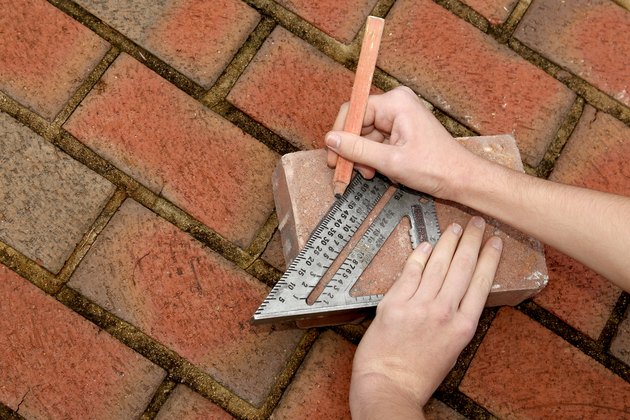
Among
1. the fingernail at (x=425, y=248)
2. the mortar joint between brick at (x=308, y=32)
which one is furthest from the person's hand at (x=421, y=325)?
the mortar joint between brick at (x=308, y=32)

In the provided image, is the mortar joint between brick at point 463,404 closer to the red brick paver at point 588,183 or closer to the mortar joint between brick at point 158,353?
the red brick paver at point 588,183

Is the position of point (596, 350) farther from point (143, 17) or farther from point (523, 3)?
point (143, 17)

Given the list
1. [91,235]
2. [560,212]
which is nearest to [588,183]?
[560,212]

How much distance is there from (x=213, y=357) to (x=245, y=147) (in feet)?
1.92

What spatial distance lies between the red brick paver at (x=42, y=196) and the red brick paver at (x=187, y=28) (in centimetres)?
40

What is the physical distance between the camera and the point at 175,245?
1.99m

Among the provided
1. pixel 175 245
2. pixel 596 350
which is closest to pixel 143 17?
pixel 175 245

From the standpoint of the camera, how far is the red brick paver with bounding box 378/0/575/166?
218 centimetres

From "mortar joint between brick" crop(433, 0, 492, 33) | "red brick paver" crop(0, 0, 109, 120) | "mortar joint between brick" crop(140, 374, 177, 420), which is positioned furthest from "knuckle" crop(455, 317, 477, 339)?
"red brick paver" crop(0, 0, 109, 120)

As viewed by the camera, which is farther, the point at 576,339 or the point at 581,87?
the point at 581,87

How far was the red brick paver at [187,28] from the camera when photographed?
2.12 metres

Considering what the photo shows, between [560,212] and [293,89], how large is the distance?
83 cm

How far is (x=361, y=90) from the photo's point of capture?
5.81 ft

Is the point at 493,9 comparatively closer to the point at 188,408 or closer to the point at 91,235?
the point at 91,235
